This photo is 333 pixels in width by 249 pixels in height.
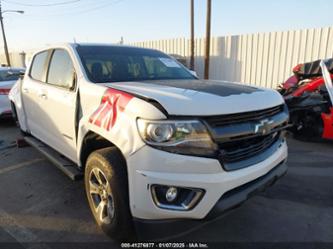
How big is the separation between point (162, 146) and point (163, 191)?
1.12ft

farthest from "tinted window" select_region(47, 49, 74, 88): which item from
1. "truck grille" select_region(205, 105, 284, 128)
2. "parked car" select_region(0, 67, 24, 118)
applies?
"parked car" select_region(0, 67, 24, 118)

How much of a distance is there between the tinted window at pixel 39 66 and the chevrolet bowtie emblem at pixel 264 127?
298cm

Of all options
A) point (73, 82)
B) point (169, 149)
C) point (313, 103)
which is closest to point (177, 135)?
point (169, 149)

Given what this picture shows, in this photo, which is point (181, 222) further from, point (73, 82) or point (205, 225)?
point (73, 82)

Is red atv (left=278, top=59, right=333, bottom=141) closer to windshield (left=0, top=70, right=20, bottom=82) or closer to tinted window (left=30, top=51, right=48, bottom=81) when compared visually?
tinted window (left=30, top=51, right=48, bottom=81)

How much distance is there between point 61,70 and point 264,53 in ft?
30.2

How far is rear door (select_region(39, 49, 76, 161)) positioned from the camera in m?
3.03

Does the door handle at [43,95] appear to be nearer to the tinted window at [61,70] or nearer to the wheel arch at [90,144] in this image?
the tinted window at [61,70]

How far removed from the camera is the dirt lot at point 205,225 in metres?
2.62

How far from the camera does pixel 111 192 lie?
88.9 inches

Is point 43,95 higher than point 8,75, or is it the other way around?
point 43,95

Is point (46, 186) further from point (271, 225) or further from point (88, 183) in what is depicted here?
point (271, 225)

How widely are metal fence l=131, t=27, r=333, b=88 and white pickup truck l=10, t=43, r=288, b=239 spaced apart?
8.33 m

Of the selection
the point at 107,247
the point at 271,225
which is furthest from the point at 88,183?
the point at 271,225
